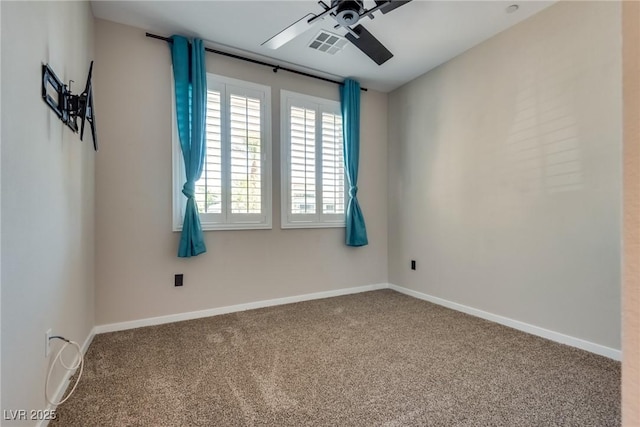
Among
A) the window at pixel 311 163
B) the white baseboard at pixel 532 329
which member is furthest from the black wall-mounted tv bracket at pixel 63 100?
the white baseboard at pixel 532 329

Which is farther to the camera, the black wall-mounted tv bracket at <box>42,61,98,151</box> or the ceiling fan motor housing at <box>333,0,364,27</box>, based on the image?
the ceiling fan motor housing at <box>333,0,364,27</box>

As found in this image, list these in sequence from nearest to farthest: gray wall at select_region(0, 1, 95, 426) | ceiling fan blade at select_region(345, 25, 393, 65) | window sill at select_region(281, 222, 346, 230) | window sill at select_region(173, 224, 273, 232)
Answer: gray wall at select_region(0, 1, 95, 426)
ceiling fan blade at select_region(345, 25, 393, 65)
window sill at select_region(173, 224, 273, 232)
window sill at select_region(281, 222, 346, 230)

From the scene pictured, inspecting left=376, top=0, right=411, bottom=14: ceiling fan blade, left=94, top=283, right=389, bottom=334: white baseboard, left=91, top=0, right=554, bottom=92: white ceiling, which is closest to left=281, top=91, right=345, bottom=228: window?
left=91, top=0, right=554, bottom=92: white ceiling

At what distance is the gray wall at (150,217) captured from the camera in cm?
266

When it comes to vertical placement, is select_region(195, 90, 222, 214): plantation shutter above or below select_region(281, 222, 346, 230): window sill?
above

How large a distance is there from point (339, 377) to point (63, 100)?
228 cm

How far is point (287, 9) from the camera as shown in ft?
8.32

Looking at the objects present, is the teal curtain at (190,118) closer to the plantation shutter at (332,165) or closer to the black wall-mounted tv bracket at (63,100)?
the black wall-mounted tv bracket at (63,100)

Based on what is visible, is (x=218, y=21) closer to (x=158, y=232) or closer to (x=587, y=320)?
(x=158, y=232)

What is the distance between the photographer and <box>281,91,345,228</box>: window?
11.4 feet

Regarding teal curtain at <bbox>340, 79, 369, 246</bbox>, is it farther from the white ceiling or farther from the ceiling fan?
the ceiling fan

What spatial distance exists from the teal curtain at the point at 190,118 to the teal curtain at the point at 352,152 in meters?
1.66

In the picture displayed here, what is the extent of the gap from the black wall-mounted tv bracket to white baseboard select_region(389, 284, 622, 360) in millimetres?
3543

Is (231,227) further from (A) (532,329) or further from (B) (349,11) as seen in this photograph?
(A) (532,329)
